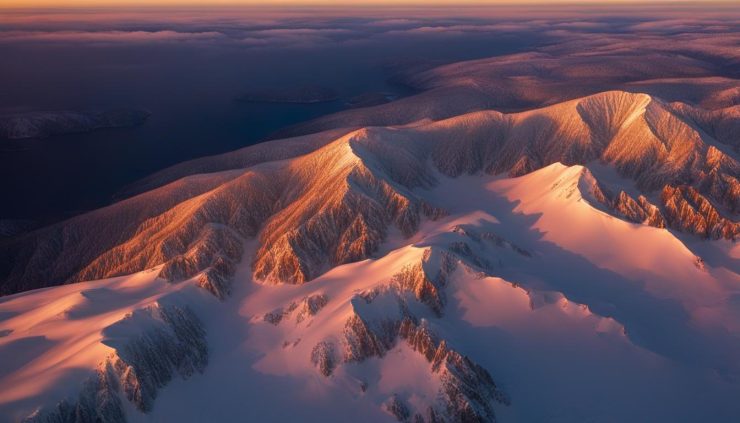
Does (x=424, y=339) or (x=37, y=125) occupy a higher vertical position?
(x=424, y=339)

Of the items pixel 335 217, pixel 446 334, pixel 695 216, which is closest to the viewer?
pixel 446 334

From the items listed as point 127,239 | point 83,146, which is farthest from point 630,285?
point 83,146

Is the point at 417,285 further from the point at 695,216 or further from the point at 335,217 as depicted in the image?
the point at 695,216

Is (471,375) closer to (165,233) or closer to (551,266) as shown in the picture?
(551,266)

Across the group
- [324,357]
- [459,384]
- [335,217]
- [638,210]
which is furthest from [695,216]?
[324,357]

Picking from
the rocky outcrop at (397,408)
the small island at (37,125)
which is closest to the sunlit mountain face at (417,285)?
the rocky outcrop at (397,408)

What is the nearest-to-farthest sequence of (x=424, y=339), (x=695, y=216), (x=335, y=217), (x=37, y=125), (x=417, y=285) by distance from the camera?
(x=424, y=339), (x=417, y=285), (x=695, y=216), (x=335, y=217), (x=37, y=125)

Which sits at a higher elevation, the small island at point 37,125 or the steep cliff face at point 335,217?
the steep cliff face at point 335,217

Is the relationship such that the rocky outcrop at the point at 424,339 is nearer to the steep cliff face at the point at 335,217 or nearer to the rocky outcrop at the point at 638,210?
the steep cliff face at the point at 335,217

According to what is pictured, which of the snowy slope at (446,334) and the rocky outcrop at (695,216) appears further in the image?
the rocky outcrop at (695,216)
